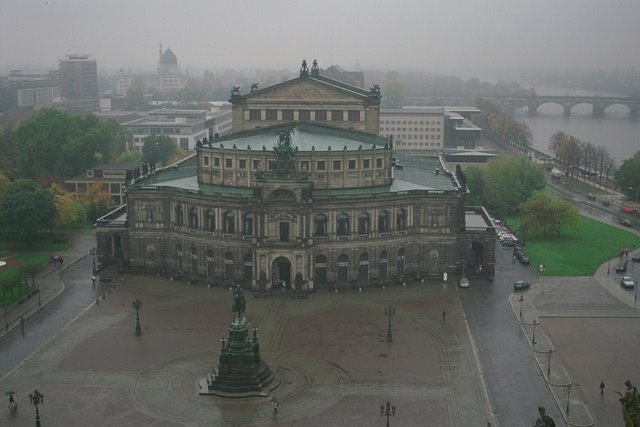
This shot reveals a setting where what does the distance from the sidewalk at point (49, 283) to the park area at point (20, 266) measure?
85cm

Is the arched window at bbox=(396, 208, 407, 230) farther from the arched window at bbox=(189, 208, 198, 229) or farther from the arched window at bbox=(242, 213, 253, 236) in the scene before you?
the arched window at bbox=(189, 208, 198, 229)

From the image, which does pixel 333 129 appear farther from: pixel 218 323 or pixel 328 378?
pixel 328 378

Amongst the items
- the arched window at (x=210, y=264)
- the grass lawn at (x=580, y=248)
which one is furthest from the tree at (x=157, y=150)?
the arched window at (x=210, y=264)

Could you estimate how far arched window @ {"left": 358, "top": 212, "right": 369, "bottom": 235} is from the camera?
96.9 metres

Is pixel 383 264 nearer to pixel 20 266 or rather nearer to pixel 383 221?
pixel 383 221

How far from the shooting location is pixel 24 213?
374 ft

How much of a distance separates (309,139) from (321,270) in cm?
1769

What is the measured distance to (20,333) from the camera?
260 ft

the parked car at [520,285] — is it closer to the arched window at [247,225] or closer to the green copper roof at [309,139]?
the green copper roof at [309,139]

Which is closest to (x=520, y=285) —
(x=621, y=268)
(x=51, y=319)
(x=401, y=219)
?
(x=401, y=219)

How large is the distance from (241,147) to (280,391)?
44.6m

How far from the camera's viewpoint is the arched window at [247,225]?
96625 millimetres

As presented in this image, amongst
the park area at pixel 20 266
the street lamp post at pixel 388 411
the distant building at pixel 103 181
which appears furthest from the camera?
the distant building at pixel 103 181

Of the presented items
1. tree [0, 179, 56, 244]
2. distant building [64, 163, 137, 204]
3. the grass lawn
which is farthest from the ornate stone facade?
distant building [64, 163, 137, 204]
